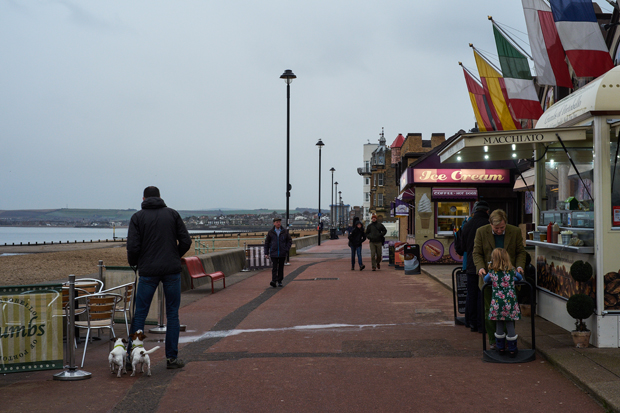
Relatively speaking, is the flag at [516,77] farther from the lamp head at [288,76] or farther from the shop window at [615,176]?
the lamp head at [288,76]

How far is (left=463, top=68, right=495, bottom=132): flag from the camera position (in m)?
17.3

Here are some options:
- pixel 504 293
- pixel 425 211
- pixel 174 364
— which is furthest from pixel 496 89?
pixel 174 364

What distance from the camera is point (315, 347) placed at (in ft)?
26.1

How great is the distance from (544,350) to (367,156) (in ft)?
429

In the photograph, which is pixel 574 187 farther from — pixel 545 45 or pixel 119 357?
pixel 119 357

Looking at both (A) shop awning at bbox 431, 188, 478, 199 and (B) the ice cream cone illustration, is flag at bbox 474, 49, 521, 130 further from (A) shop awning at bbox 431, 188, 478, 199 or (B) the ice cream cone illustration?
(B) the ice cream cone illustration

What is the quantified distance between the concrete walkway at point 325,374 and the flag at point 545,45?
15.5ft

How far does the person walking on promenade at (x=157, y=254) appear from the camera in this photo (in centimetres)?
667

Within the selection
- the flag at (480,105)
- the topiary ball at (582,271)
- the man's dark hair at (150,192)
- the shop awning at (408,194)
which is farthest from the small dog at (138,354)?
the shop awning at (408,194)

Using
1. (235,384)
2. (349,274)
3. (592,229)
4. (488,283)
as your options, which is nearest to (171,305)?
(235,384)

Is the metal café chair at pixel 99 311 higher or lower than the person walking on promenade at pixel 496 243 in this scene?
lower

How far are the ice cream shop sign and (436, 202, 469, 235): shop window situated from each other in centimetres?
90

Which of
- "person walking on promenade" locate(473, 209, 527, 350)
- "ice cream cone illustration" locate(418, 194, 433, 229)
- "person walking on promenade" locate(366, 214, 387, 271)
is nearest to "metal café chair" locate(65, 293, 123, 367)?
"person walking on promenade" locate(473, 209, 527, 350)

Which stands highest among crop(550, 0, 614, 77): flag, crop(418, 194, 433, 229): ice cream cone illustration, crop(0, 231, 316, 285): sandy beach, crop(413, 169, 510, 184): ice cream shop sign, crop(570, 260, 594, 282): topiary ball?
crop(550, 0, 614, 77): flag
